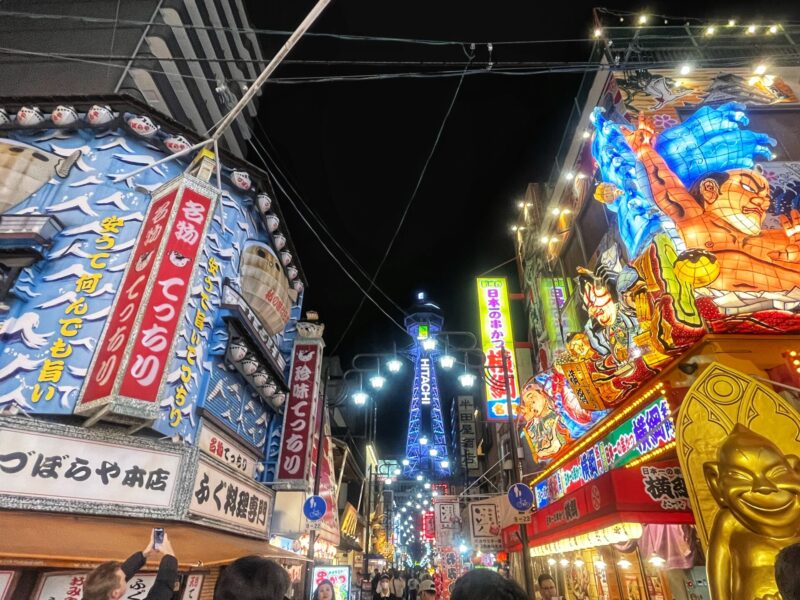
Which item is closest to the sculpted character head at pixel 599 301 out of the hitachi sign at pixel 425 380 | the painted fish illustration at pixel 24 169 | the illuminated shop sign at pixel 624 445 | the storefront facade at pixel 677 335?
the storefront facade at pixel 677 335

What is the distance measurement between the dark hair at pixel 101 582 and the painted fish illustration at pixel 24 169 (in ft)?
28.8

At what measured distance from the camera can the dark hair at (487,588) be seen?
2.19 metres

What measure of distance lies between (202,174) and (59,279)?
3.42 m

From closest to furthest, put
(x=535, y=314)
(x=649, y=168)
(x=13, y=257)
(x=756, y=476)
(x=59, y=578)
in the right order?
1. (x=59, y=578)
2. (x=756, y=476)
3. (x=13, y=257)
4. (x=649, y=168)
5. (x=535, y=314)

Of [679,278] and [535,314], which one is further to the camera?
[535,314]

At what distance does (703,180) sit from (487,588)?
1111cm

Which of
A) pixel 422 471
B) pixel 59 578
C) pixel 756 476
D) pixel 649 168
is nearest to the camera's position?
pixel 59 578

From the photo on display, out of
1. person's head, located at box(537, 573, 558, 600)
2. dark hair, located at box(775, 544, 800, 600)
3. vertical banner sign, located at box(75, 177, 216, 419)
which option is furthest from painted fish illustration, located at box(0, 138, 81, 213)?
person's head, located at box(537, 573, 558, 600)

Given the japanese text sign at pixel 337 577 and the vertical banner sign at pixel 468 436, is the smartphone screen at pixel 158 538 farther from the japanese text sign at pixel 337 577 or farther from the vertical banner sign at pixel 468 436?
the vertical banner sign at pixel 468 436

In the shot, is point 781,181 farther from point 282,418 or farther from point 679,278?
point 282,418

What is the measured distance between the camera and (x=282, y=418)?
13.3 meters

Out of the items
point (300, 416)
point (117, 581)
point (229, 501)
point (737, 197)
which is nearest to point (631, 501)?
point (737, 197)

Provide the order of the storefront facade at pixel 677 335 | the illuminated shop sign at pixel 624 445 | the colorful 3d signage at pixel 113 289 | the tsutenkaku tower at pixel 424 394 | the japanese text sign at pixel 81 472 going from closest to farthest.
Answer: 1. the japanese text sign at pixel 81 472
2. the colorful 3d signage at pixel 113 289
3. the storefront facade at pixel 677 335
4. the illuminated shop sign at pixel 624 445
5. the tsutenkaku tower at pixel 424 394

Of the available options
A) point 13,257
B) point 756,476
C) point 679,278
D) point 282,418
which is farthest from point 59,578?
point 679,278
